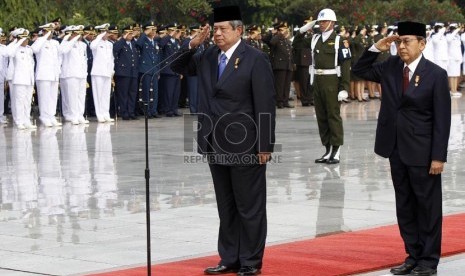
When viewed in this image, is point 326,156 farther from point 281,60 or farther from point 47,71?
point 281,60

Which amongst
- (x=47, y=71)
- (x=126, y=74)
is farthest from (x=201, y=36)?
(x=126, y=74)

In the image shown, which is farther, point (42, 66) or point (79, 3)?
point (79, 3)

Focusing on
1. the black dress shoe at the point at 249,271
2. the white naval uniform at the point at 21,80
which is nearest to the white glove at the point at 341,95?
the black dress shoe at the point at 249,271

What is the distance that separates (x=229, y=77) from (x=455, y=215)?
3.82 m

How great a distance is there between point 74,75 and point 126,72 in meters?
1.34

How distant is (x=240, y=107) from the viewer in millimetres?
9297

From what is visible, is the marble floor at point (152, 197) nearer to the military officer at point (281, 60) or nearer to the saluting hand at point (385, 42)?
the saluting hand at point (385, 42)

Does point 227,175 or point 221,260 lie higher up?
point 227,175

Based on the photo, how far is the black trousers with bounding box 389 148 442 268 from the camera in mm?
9352

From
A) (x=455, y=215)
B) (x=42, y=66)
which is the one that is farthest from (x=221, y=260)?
(x=42, y=66)

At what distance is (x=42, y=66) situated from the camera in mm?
25016

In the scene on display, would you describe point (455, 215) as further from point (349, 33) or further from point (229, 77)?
point (349, 33)

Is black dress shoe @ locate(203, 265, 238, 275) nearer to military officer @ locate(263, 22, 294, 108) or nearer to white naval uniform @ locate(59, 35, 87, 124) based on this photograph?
white naval uniform @ locate(59, 35, 87, 124)

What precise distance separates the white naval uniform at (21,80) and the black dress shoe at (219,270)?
1583 cm
